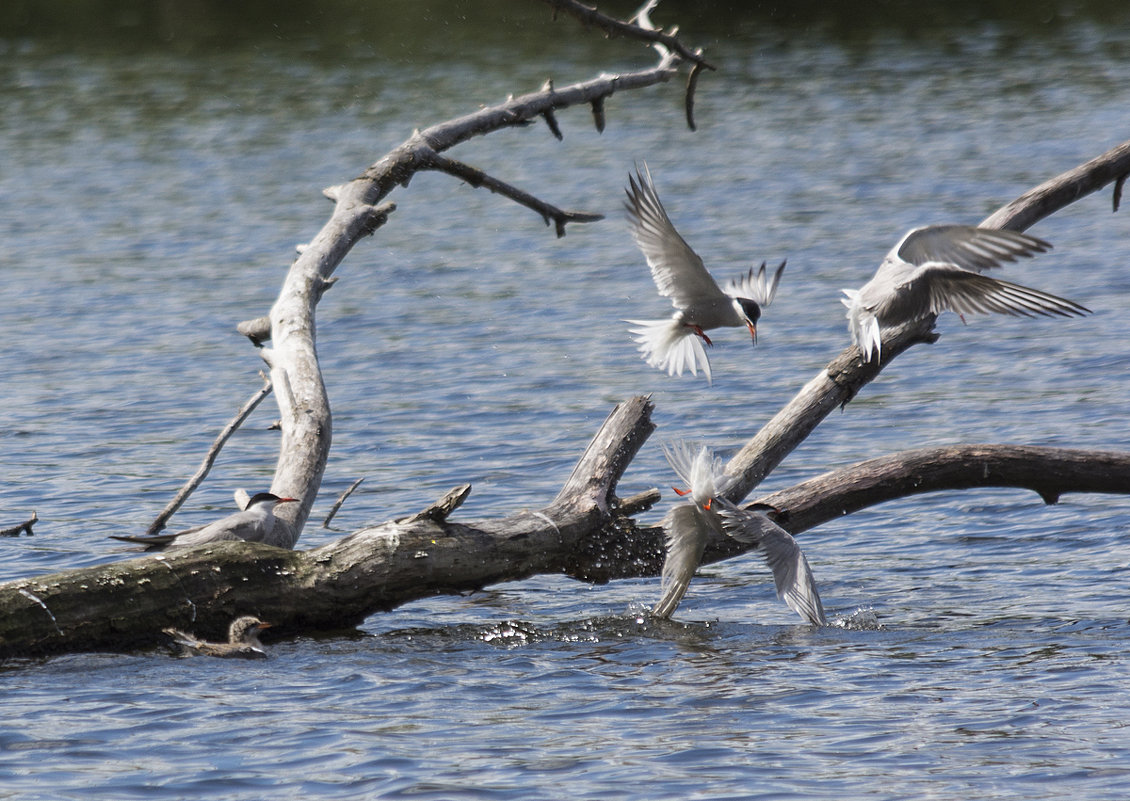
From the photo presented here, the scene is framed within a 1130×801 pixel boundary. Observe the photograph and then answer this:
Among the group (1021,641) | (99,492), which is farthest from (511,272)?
(1021,641)

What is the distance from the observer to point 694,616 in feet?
30.5

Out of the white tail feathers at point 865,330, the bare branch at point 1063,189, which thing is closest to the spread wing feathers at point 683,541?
the white tail feathers at point 865,330

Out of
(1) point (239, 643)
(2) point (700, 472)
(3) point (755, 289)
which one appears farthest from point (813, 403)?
(1) point (239, 643)

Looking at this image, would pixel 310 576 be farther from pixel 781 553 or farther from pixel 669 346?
pixel 669 346

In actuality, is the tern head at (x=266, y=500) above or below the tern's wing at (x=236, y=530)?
above

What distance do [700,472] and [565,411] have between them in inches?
231

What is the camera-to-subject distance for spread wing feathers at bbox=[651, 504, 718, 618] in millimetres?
8531

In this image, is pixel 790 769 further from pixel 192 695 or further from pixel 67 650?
pixel 67 650

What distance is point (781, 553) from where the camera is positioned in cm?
852

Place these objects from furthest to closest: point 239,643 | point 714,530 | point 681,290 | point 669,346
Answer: point 669,346, point 681,290, point 714,530, point 239,643

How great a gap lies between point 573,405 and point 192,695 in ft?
23.4

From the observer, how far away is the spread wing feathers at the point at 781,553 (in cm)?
846

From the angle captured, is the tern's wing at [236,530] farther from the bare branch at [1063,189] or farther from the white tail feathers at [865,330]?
the bare branch at [1063,189]

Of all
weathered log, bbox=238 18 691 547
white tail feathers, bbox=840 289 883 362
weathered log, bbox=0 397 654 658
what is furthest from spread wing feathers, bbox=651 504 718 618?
weathered log, bbox=238 18 691 547
